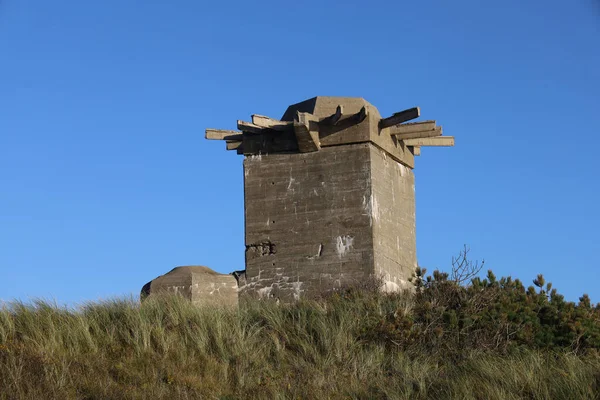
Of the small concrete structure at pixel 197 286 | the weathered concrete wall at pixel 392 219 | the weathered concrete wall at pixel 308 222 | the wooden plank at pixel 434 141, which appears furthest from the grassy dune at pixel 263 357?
the wooden plank at pixel 434 141

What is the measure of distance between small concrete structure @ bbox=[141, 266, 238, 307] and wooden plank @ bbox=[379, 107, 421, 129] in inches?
141

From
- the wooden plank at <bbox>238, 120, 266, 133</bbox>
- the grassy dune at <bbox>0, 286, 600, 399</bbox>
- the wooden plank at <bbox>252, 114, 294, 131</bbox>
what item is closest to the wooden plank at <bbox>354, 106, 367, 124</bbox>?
the wooden plank at <bbox>252, 114, 294, 131</bbox>

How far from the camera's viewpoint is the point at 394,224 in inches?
638

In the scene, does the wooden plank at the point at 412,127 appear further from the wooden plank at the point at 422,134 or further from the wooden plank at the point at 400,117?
the wooden plank at the point at 400,117

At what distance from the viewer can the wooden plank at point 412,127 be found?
16.1 m

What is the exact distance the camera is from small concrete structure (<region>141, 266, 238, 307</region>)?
15280mm

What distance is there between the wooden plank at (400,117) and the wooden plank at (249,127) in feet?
6.60

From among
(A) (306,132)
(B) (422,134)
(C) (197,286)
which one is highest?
(B) (422,134)

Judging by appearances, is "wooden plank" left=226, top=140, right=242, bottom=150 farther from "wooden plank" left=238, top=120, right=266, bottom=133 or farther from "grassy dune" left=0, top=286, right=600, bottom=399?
"grassy dune" left=0, top=286, right=600, bottom=399

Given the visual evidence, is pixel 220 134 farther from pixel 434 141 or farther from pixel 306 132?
pixel 434 141

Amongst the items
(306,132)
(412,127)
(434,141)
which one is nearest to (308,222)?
(306,132)

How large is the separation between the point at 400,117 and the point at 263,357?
484cm

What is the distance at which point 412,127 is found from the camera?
638 inches

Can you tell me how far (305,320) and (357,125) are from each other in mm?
3659
